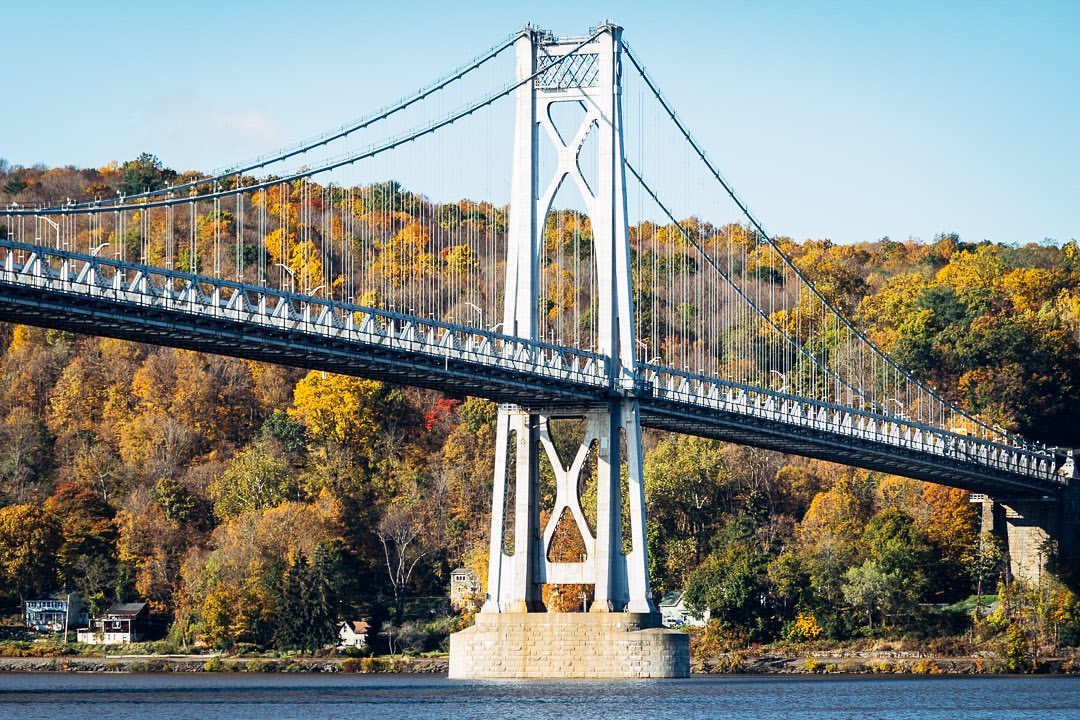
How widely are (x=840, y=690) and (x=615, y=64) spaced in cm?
2396

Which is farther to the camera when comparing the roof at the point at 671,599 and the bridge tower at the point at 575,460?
the roof at the point at 671,599

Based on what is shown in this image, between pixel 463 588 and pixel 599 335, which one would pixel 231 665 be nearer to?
pixel 463 588

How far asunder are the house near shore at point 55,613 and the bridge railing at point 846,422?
32.9 meters

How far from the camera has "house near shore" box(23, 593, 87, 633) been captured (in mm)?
108375

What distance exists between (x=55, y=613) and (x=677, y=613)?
31.4m

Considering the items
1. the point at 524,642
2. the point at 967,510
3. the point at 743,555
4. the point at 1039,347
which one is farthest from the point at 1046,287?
the point at 524,642

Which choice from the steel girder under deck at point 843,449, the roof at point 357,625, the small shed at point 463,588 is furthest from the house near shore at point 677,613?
the roof at point 357,625

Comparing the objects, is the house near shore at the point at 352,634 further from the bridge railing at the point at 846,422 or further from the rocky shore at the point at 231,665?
the bridge railing at the point at 846,422

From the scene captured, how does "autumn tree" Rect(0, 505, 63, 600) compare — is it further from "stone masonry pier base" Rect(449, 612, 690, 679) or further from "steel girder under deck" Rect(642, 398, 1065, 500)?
"stone masonry pier base" Rect(449, 612, 690, 679)

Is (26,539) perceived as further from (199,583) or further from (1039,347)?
(1039,347)

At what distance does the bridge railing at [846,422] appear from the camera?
84.4 metres

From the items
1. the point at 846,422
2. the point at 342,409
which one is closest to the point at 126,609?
the point at 342,409

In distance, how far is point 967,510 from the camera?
106188 millimetres

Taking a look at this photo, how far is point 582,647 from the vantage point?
75188 mm
